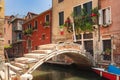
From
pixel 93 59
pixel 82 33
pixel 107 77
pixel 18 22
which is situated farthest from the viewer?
pixel 18 22

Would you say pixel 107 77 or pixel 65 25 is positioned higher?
pixel 65 25

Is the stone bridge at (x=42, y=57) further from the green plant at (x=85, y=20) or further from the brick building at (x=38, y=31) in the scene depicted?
the brick building at (x=38, y=31)

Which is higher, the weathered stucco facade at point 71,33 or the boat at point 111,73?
the weathered stucco facade at point 71,33

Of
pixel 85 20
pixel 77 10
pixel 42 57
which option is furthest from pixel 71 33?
pixel 42 57

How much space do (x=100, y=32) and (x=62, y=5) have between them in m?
6.10

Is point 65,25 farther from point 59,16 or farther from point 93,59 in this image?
point 93,59

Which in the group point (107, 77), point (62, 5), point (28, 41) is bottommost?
point (107, 77)

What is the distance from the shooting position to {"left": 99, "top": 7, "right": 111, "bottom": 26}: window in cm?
1474

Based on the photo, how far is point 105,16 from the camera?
1504 cm

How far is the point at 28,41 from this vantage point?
27969mm

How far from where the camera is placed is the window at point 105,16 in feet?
48.3

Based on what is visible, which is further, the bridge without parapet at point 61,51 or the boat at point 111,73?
the bridge without parapet at point 61,51

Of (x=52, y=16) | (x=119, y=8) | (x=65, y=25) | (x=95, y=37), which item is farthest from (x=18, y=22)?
(x=119, y=8)

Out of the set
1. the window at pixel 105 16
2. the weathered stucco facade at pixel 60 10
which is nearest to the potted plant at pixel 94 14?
the window at pixel 105 16
